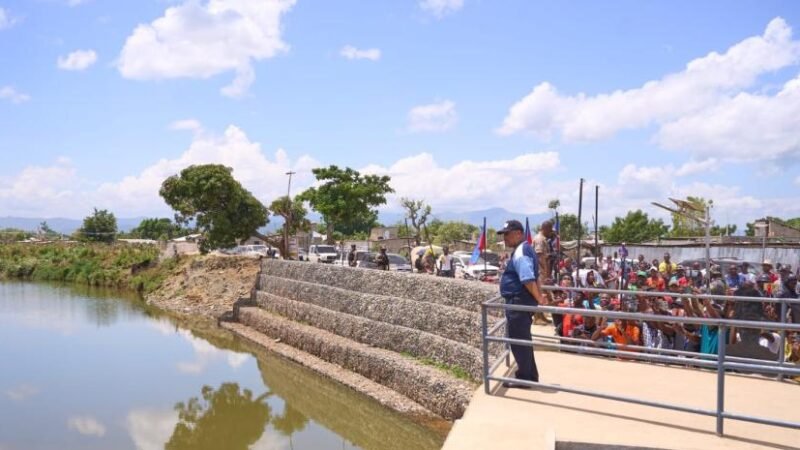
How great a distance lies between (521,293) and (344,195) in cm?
3130

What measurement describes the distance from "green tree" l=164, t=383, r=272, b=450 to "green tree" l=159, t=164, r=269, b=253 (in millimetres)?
14323

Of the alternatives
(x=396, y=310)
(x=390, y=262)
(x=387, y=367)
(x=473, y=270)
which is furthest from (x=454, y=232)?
(x=387, y=367)

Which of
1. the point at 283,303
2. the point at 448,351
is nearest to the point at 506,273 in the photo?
the point at 448,351

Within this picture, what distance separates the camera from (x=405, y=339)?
53.7ft

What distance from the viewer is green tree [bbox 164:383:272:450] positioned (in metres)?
15.4

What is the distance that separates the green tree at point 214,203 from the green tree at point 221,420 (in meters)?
14.3

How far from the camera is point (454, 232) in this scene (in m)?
62.0

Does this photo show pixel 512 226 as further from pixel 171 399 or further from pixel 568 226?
pixel 568 226

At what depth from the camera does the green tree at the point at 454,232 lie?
59.5 m

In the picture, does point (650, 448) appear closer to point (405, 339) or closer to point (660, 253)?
point (405, 339)

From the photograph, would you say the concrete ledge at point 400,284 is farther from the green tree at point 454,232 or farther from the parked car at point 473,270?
the green tree at point 454,232

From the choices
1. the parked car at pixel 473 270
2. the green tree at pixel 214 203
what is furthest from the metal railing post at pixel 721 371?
the green tree at pixel 214 203

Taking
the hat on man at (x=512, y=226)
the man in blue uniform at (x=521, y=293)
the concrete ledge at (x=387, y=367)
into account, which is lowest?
the concrete ledge at (x=387, y=367)

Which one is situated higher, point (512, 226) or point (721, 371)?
point (512, 226)
